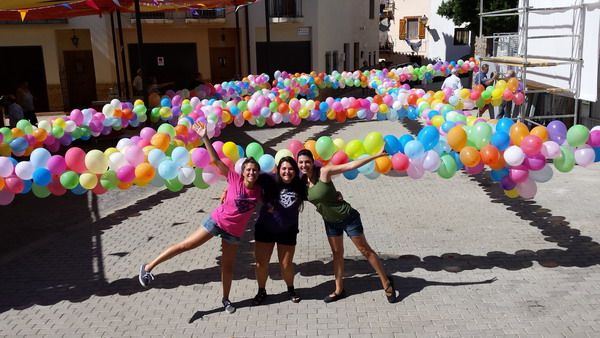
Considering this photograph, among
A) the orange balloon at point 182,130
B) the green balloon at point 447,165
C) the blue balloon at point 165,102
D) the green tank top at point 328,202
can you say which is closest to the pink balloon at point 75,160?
the green tank top at point 328,202

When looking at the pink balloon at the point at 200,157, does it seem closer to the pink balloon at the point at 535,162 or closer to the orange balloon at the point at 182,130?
the orange balloon at the point at 182,130

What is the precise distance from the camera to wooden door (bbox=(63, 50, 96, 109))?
21.2 meters

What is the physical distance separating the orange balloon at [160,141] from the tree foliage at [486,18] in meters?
20.1

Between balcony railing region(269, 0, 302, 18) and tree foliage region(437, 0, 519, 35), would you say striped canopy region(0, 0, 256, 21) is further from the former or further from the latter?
tree foliage region(437, 0, 519, 35)

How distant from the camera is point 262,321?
5.00 metres

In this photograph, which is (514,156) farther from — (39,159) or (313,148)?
(39,159)

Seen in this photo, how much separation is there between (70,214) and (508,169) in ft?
20.8

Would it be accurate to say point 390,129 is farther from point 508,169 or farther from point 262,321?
point 262,321

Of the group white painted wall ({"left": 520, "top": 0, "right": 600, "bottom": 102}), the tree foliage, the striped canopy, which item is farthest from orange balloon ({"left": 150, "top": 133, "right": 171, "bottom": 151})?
the tree foliage

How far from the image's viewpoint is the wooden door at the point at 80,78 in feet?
69.7

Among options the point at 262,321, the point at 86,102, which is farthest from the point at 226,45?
the point at 262,321

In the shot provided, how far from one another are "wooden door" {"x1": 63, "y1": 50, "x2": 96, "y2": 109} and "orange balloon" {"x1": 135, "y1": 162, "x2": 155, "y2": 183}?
17319mm

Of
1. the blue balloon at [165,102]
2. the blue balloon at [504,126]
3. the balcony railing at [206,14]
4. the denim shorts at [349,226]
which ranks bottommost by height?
the denim shorts at [349,226]

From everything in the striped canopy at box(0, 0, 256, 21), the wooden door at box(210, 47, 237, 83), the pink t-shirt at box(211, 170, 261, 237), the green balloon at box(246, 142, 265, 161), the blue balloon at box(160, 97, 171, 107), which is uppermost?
the striped canopy at box(0, 0, 256, 21)
